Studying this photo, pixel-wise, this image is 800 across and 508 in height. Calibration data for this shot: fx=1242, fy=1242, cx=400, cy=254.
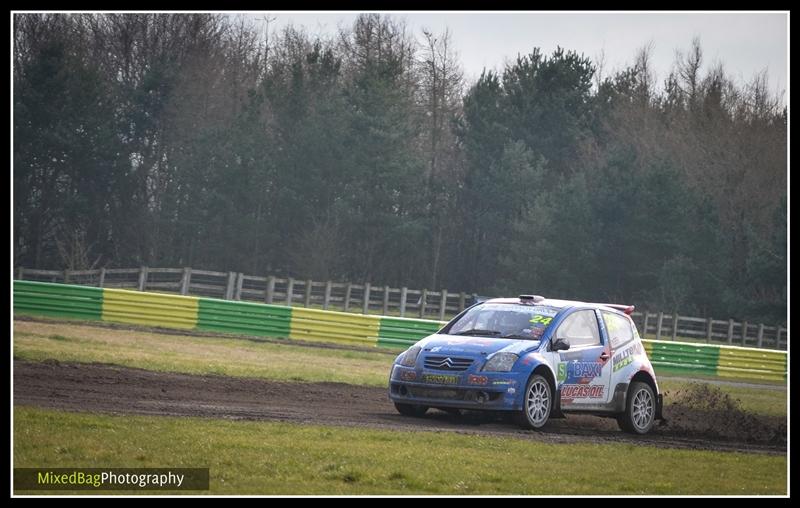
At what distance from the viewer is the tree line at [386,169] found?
5728cm

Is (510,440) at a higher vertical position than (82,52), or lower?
lower

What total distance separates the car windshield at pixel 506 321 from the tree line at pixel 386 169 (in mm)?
38819

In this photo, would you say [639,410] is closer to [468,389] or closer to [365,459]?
[468,389]

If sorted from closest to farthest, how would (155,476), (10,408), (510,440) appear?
(155,476), (10,408), (510,440)

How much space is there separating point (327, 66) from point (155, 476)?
6053cm

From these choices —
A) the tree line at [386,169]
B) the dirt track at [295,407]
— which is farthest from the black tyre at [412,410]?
the tree line at [386,169]

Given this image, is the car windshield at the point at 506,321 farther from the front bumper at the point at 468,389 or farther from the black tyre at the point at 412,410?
the black tyre at the point at 412,410

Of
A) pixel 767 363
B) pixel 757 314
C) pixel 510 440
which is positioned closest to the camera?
pixel 510 440

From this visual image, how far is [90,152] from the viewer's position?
6159cm

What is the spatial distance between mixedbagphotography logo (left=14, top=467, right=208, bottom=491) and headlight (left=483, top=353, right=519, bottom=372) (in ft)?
16.5

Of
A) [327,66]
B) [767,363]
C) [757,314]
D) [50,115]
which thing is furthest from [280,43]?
[767,363]

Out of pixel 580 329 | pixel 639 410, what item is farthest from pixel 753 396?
pixel 580 329

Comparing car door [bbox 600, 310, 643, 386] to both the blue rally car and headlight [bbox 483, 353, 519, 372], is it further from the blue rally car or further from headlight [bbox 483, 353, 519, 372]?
headlight [bbox 483, 353, 519, 372]
